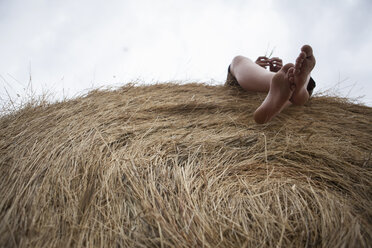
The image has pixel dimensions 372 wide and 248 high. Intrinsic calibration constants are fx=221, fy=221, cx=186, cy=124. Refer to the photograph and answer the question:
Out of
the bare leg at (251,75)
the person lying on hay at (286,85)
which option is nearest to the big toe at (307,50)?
the person lying on hay at (286,85)

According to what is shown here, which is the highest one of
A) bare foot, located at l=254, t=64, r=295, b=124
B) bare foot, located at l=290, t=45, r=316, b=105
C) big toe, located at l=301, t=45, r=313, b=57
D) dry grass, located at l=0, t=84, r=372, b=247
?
big toe, located at l=301, t=45, r=313, b=57

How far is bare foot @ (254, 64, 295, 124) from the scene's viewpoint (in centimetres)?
77

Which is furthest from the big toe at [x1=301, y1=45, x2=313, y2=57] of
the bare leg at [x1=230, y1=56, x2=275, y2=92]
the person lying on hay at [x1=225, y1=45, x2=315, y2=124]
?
the bare leg at [x1=230, y1=56, x2=275, y2=92]

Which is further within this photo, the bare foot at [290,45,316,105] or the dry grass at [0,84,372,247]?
the bare foot at [290,45,316,105]

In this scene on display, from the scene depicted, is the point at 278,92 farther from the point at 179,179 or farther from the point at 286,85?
the point at 179,179

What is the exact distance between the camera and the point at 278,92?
2.57ft

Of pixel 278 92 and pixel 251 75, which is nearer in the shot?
pixel 278 92

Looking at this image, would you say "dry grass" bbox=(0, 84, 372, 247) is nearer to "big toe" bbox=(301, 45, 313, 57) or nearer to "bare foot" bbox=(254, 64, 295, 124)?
"bare foot" bbox=(254, 64, 295, 124)

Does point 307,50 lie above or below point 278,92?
above

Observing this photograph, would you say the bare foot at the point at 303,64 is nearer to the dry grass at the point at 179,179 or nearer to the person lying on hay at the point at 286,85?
the person lying on hay at the point at 286,85

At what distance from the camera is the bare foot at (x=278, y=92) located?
0.77 metres

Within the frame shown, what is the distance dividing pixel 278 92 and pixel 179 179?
49 centimetres

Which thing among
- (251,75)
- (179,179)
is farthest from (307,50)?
(179,179)

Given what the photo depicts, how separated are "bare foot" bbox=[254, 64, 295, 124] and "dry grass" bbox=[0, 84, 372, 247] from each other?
54mm
